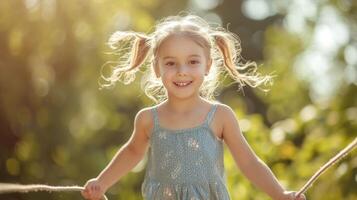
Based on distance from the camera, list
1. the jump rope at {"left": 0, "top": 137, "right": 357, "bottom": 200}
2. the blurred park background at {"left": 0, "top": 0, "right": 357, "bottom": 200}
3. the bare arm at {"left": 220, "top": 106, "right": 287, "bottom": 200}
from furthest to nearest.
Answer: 1. the blurred park background at {"left": 0, "top": 0, "right": 357, "bottom": 200}
2. the bare arm at {"left": 220, "top": 106, "right": 287, "bottom": 200}
3. the jump rope at {"left": 0, "top": 137, "right": 357, "bottom": 200}

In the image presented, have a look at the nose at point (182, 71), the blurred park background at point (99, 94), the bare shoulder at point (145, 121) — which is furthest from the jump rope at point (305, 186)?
the blurred park background at point (99, 94)

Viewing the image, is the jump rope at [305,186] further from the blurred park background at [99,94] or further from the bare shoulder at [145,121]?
the blurred park background at [99,94]

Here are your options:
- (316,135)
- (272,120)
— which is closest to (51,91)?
(316,135)

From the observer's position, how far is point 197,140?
359cm

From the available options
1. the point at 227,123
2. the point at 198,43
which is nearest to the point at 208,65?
the point at 198,43

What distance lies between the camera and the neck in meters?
3.62

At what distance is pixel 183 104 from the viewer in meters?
3.62

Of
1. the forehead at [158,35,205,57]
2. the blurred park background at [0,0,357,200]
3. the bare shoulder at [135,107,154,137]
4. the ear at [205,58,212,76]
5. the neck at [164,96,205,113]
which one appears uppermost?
the forehead at [158,35,205,57]

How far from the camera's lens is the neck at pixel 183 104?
3621 mm

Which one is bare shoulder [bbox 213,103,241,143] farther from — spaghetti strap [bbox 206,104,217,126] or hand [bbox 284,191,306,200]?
hand [bbox 284,191,306,200]

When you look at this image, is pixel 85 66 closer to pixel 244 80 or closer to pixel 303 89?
pixel 303 89

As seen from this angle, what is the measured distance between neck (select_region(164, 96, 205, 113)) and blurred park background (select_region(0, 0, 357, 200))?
9.78 feet

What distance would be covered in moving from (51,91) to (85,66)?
15.2 inches

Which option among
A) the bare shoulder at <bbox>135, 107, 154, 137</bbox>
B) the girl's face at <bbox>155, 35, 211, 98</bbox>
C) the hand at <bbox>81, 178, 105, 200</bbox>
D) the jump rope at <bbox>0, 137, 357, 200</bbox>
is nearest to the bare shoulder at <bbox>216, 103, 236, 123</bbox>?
the girl's face at <bbox>155, 35, 211, 98</bbox>
